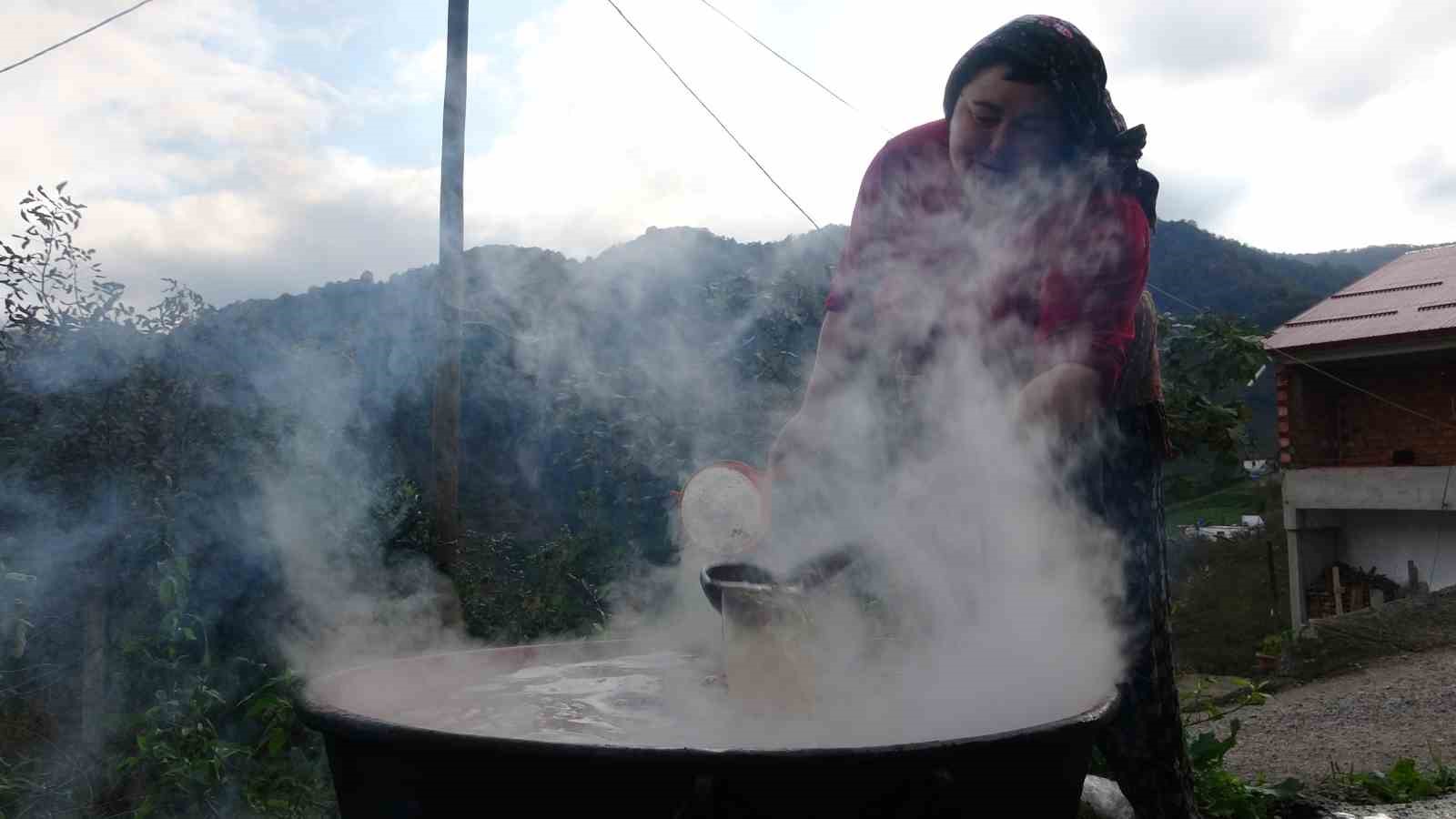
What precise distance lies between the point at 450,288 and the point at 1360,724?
20.4 feet

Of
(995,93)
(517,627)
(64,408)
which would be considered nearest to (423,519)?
(517,627)

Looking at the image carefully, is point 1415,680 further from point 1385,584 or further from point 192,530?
point 192,530

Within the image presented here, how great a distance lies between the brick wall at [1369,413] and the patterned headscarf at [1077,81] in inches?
476

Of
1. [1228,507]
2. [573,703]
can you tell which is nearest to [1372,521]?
[1228,507]

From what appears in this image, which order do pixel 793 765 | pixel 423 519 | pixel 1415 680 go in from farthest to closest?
pixel 1415 680
pixel 423 519
pixel 793 765

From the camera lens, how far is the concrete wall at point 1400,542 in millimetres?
11812

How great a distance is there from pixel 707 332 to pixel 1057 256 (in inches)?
146

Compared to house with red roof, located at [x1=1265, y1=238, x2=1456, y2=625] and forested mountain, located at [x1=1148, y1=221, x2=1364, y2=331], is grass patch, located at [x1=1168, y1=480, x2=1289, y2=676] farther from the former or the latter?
forested mountain, located at [x1=1148, y1=221, x2=1364, y2=331]

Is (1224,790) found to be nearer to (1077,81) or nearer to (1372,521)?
(1077,81)

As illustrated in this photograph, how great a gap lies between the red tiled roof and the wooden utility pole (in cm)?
1003

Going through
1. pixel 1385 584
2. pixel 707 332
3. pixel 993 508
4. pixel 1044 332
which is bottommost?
pixel 1385 584

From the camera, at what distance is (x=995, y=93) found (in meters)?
2.22

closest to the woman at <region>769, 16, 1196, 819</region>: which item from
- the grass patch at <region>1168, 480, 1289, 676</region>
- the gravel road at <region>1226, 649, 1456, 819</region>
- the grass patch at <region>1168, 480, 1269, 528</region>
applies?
the gravel road at <region>1226, 649, 1456, 819</region>

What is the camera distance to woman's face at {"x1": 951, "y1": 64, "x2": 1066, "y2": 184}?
2.21 metres
